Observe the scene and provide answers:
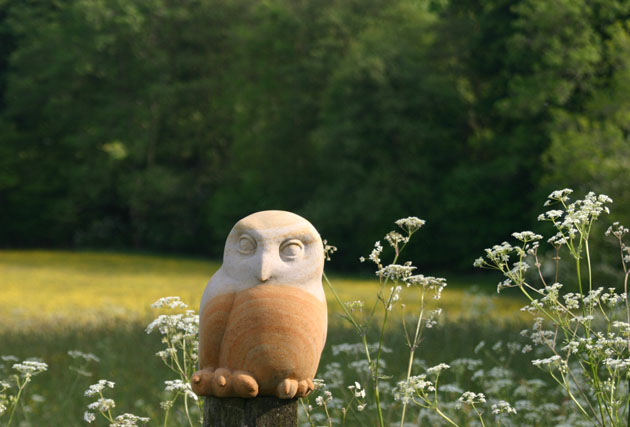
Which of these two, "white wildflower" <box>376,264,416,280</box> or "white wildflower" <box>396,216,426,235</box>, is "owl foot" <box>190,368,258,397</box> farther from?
"white wildflower" <box>396,216,426,235</box>

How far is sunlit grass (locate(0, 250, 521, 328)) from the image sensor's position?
1266cm

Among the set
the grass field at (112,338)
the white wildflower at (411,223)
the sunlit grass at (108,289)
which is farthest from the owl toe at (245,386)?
the sunlit grass at (108,289)

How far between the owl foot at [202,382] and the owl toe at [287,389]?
12.4 inches

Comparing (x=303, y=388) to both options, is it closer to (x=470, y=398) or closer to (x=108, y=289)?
(x=470, y=398)

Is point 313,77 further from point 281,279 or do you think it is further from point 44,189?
point 281,279

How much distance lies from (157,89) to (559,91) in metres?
17.7

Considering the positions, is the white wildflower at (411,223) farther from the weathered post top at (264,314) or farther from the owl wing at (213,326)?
the owl wing at (213,326)

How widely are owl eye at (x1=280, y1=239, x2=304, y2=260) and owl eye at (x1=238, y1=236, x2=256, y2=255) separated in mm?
134

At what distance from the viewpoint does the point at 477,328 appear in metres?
9.38

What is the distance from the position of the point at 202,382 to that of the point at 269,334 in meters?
0.38

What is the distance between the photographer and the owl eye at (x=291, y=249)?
3.34 meters

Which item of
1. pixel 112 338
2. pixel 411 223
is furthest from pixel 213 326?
pixel 112 338

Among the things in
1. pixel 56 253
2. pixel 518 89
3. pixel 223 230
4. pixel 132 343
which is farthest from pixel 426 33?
pixel 132 343

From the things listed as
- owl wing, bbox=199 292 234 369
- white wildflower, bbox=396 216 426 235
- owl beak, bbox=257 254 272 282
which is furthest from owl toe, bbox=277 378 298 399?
white wildflower, bbox=396 216 426 235
